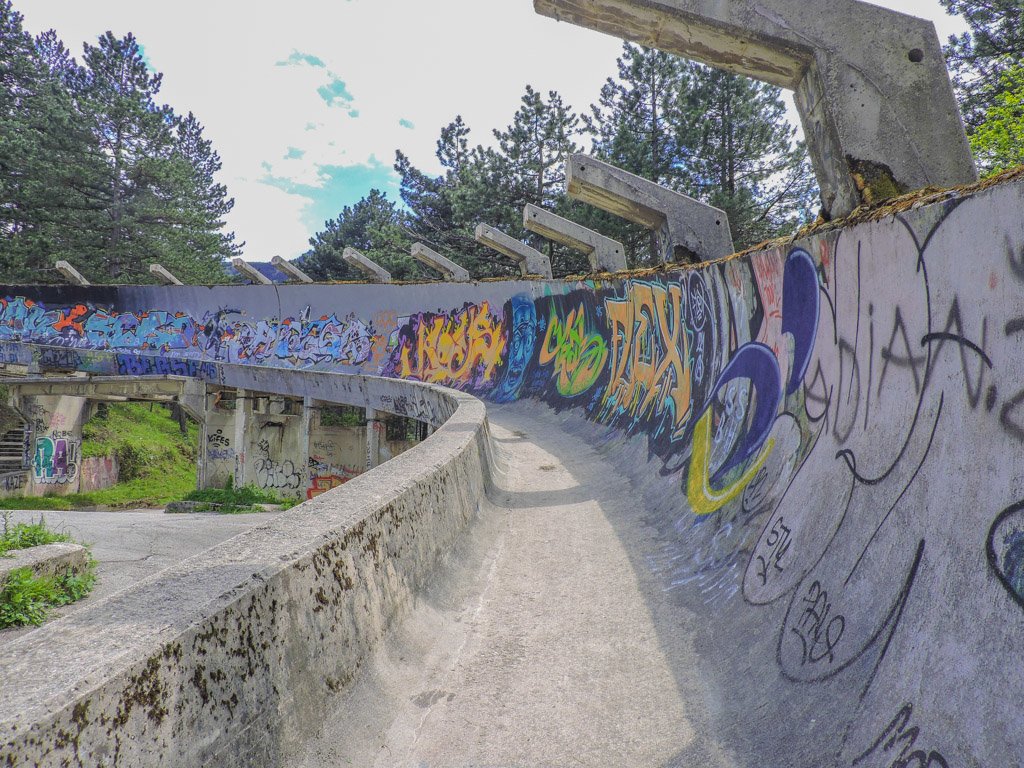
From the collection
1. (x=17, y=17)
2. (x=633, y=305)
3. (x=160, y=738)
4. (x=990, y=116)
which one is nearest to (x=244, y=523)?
(x=633, y=305)

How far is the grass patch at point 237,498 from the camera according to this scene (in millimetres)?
21938

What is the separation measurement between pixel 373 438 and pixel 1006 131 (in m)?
19.0

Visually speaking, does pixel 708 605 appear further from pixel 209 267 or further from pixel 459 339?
pixel 209 267

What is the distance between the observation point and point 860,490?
9.98 feet

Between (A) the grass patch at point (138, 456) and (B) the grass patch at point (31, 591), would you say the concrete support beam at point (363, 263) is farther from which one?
(B) the grass patch at point (31, 591)

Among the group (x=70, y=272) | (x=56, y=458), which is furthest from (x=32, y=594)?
(x=70, y=272)

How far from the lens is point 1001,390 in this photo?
Result: 90.8 inches

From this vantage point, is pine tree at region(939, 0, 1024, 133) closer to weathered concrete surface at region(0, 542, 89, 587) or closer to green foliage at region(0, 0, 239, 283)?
weathered concrete surface at region(0, 542, 89, 587)

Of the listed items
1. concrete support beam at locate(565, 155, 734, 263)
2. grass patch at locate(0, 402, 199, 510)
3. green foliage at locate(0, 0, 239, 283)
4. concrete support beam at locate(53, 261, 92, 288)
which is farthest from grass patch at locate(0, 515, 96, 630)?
green foliage at locate(0, 0, 239, 283)

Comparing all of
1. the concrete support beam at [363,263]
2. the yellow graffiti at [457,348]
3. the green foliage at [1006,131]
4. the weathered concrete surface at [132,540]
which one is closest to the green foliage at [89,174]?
the concrete support beam at [363,263]

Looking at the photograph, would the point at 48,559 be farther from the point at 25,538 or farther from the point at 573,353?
the point at 573,353

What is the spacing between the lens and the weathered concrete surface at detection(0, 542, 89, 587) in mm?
6863

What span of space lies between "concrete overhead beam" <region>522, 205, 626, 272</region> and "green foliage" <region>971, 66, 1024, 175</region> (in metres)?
9.60

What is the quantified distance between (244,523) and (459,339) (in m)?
9.91
